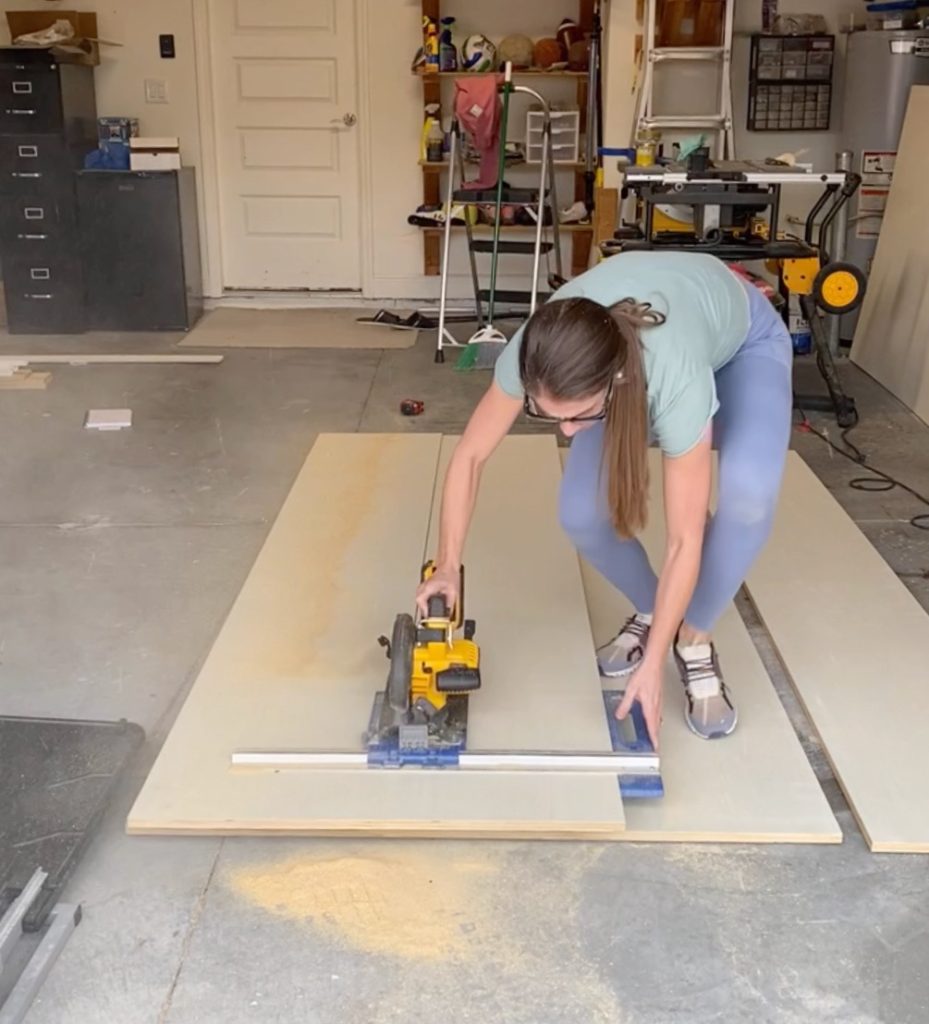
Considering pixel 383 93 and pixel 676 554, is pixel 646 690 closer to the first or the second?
pixel 676 554

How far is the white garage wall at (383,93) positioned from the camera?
6582 millimetres

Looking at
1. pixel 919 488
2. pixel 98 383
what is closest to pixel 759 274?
pixel 919 488

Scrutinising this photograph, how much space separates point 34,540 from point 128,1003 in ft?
6.76

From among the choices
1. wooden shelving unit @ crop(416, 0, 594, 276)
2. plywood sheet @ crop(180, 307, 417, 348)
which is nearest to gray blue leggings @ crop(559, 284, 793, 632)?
plywood sheet @ crop(180, 307, 417, 348)

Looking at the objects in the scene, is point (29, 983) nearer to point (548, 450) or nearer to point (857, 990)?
point (857, 990)

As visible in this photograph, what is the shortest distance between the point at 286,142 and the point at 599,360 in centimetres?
574

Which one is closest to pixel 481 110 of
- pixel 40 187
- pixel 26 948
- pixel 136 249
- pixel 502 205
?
pixel 502 205

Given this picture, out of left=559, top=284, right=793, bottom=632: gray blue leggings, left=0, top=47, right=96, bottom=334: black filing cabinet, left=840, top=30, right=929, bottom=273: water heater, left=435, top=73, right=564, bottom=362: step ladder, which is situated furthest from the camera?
left=0, top=47, right=96, bottom=334: black filing cabinet

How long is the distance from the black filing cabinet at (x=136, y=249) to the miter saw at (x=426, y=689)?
4719 millimetres

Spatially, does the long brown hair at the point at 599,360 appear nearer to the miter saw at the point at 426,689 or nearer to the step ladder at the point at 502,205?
the miter saw at the point at 426,689

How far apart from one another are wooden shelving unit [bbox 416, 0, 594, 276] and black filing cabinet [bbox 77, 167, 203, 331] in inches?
54.8

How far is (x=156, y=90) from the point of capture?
22.5ft

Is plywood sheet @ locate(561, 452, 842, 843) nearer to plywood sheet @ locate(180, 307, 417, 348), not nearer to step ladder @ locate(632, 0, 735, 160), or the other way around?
step ladder @ locate(632, 0, 735, 160)

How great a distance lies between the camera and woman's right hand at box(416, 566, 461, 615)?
2139mm
